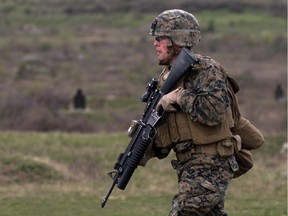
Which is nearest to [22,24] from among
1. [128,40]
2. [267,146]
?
[128,40]

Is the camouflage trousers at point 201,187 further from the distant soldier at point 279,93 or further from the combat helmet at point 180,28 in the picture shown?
the distant soldier at point 279,93

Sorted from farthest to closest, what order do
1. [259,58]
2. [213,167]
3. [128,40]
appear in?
1. [128,40]
2. [259,58]
3. [213,167]

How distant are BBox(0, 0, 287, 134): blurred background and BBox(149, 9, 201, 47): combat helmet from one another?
23.5 metres

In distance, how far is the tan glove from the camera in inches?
259

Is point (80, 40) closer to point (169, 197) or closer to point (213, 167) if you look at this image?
point (169, 197)

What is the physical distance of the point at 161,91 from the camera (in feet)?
22.3

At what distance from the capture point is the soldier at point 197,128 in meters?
6.53

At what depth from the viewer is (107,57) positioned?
6044 cm

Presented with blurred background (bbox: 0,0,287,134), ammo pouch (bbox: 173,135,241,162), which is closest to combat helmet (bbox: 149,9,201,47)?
ammo pouch (bbox: 173,135,241,162)

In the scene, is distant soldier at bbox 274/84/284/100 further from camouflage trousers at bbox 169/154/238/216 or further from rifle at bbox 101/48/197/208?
camouflage trousers at bbox 169/154/238/216

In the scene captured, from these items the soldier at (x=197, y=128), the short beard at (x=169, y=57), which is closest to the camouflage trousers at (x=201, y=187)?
the soldier at (x=197, y=128)

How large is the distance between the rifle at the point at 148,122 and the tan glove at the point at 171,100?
4.2 inches

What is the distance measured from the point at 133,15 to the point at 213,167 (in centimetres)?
7876

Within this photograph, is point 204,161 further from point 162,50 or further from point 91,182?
point 91,182
